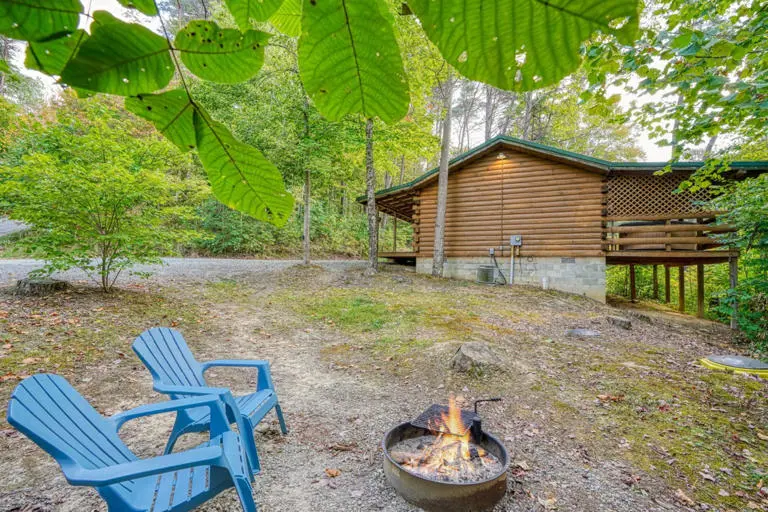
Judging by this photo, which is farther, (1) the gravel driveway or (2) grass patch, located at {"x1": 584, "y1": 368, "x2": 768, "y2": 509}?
(1) the gravel driveway

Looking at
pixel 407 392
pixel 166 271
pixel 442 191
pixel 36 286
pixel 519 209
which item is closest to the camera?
pixel 407 392

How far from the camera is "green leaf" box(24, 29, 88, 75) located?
41 centimetres

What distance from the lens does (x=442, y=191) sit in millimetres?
10406

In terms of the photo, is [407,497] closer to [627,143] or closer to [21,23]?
[21,23]

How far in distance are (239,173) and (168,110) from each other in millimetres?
125

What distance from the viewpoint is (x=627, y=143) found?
23109 millimetres

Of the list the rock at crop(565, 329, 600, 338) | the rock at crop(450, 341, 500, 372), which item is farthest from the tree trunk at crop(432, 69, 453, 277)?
the rock at crop(450, 341, 500, 372)

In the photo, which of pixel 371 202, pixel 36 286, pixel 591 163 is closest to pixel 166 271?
pixel 36 286

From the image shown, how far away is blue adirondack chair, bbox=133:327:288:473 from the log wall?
882 cm

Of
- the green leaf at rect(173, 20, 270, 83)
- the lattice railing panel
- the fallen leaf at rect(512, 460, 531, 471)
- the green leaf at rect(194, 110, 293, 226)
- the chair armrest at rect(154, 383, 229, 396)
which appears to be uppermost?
the lattice railing panel

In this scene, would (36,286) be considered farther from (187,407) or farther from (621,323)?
(621,323)

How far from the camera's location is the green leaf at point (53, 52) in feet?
1.33

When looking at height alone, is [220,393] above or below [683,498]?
above

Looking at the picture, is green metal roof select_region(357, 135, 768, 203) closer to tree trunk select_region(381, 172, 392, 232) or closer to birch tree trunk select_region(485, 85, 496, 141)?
birch tree trunk select_region(485, 85, 496, 141)
